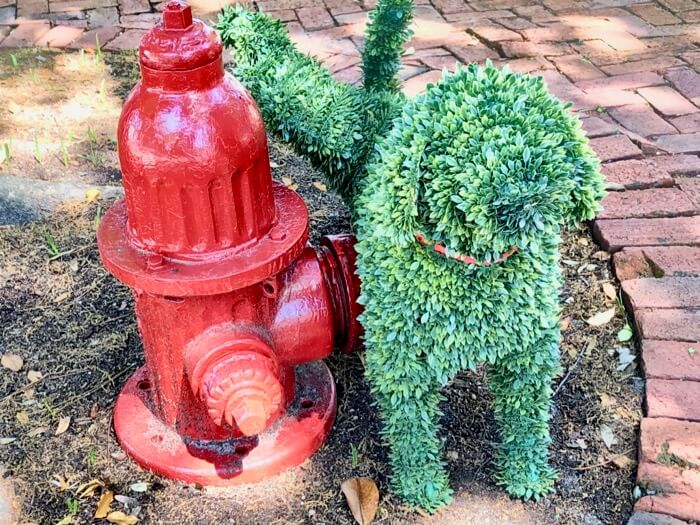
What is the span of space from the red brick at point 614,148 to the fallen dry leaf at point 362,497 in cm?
149

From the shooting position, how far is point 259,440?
1.87 m

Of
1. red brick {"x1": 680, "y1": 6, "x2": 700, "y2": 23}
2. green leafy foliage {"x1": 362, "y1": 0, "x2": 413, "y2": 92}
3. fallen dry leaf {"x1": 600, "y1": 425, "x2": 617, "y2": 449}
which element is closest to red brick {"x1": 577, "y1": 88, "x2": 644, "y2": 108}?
red brick {"x1": 680, "y1": 6, "x2": 700, "y2": 23}

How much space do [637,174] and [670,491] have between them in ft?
4.00

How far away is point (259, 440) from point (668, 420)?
98 centimetres

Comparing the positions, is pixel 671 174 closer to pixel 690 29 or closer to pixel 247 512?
pixel 690 29

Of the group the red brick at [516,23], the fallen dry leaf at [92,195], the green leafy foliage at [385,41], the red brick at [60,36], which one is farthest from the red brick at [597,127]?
the red brick at [60,36]

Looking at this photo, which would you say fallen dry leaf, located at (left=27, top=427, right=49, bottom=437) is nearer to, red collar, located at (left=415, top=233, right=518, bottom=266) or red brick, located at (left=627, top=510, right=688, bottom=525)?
red collar, located at (left=415, top=233, right=518, bottom=266)

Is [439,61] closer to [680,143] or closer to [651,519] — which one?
[680,143]

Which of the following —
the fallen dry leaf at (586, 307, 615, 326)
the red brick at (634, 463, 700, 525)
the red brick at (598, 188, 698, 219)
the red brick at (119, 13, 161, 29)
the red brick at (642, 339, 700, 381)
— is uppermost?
the red brick at (119, 13, 161, 29)

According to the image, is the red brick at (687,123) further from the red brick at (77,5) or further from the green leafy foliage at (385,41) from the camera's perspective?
the red brick at (77,5)

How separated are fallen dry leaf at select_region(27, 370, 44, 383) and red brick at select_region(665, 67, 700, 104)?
2.56 m

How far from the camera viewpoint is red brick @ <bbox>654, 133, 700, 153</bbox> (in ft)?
9.21

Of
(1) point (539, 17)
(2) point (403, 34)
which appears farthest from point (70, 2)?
(2) point (403, 34)

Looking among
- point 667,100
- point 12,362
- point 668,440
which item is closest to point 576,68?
point 667,100
